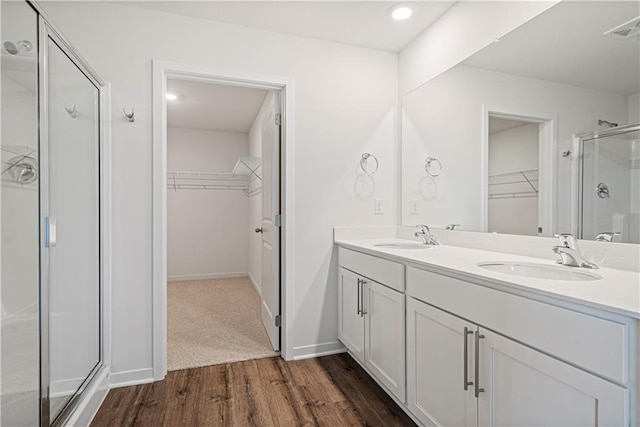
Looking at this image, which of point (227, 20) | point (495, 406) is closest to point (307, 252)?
point (495, 406)

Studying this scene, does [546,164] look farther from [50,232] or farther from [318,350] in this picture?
[50,232]

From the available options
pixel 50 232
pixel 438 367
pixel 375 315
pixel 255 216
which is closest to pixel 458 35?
pixel 375 315

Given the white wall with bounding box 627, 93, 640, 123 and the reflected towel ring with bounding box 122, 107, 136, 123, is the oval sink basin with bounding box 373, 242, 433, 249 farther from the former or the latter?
the reflected towel ring with bounding box 122, 107, 136, 123

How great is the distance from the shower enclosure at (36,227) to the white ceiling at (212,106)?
1.77 metres

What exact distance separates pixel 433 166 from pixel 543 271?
3.74 feet

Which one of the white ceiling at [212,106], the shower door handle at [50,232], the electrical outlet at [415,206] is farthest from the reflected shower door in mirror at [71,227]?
the electrical outlet at [415,206]

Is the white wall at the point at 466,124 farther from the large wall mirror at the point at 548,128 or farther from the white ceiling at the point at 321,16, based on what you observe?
the white ceiling at the point at 321,16

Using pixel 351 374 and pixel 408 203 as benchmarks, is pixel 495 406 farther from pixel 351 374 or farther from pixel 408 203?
pixel 408 203

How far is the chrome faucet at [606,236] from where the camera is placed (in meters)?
1.33

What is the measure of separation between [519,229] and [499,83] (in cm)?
83

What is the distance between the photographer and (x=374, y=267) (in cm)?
197

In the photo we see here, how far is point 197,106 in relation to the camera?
417cm

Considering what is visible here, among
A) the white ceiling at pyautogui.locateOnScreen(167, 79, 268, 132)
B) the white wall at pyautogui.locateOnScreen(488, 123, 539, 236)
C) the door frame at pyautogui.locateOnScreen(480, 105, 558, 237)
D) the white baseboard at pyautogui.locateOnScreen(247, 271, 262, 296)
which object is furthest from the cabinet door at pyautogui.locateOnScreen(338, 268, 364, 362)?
the white ceiling at pyautogui.locateOnScreen(167, 79, 268, 132)

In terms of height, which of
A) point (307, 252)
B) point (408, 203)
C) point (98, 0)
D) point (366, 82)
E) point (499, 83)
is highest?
point (98, 0)
